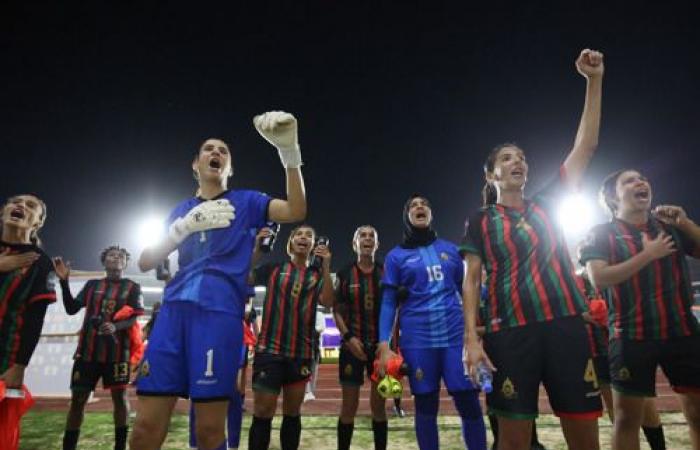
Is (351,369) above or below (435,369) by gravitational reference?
below

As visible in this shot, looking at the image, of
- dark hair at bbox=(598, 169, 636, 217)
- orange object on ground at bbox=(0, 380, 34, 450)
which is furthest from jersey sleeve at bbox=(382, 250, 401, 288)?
orange object on ground at bbox=(0, 380, 34, 450)

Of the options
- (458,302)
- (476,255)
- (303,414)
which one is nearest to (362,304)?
(458,302)

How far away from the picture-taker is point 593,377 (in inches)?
100

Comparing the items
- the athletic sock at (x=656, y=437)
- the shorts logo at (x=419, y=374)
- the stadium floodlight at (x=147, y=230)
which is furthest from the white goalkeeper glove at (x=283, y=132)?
the stadium floodlight at (x=147, y=230)

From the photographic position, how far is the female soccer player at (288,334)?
4469 mm

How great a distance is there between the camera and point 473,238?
9.73 ft

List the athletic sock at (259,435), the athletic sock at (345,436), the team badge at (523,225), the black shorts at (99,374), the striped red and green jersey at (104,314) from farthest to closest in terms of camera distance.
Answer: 1. the striped red and green jersey at (104,314)
2. the black shorts at (99,374)
3. the athletic sock at (345,436)
4. the athletic sock at (259,435)
5. the team badge at (523,225)

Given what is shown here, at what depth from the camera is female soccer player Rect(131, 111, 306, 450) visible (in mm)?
2490

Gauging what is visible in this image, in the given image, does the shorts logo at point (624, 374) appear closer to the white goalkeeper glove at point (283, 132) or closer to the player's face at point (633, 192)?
the player's face at point (633, 192)

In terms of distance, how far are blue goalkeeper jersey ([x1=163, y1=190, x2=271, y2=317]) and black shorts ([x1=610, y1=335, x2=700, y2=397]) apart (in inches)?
99.4

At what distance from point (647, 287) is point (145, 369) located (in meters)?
3.25

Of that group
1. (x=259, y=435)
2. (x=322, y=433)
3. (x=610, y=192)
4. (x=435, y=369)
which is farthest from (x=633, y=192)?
(x=322, y=433)

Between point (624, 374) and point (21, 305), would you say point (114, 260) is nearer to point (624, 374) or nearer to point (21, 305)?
point (21, 305)

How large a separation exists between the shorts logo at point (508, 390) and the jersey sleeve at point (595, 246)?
3.81 ft
